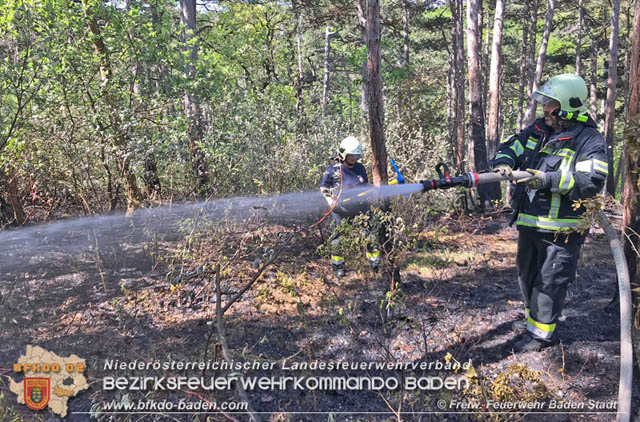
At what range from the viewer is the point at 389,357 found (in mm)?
3209

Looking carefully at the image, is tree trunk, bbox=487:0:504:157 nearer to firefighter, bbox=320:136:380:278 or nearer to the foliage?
the foliage

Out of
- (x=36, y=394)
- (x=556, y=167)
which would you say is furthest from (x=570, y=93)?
(x=36, y=394)

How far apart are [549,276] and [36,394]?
4106mm

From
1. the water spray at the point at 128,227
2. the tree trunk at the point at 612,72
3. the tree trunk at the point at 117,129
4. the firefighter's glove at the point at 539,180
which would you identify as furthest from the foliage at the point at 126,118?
the tree trunk at the point at 612,72

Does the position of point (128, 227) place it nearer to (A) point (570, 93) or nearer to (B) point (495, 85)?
(A) point (570, 93)

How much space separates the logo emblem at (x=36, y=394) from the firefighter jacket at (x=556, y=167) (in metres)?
3.94

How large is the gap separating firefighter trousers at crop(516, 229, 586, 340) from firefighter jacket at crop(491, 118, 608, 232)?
128 millimetres

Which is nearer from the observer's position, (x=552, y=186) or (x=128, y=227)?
(x=552, y=186)

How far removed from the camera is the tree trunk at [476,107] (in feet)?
29.7

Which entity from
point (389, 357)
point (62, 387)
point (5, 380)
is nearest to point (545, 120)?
point (389, 357)

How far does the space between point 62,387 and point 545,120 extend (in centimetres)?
449

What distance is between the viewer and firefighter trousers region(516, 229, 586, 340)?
3.36 metres

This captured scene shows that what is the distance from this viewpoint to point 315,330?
152 inches

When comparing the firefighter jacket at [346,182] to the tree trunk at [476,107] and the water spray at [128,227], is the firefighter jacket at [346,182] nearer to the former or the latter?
the water spray at [128,227]
